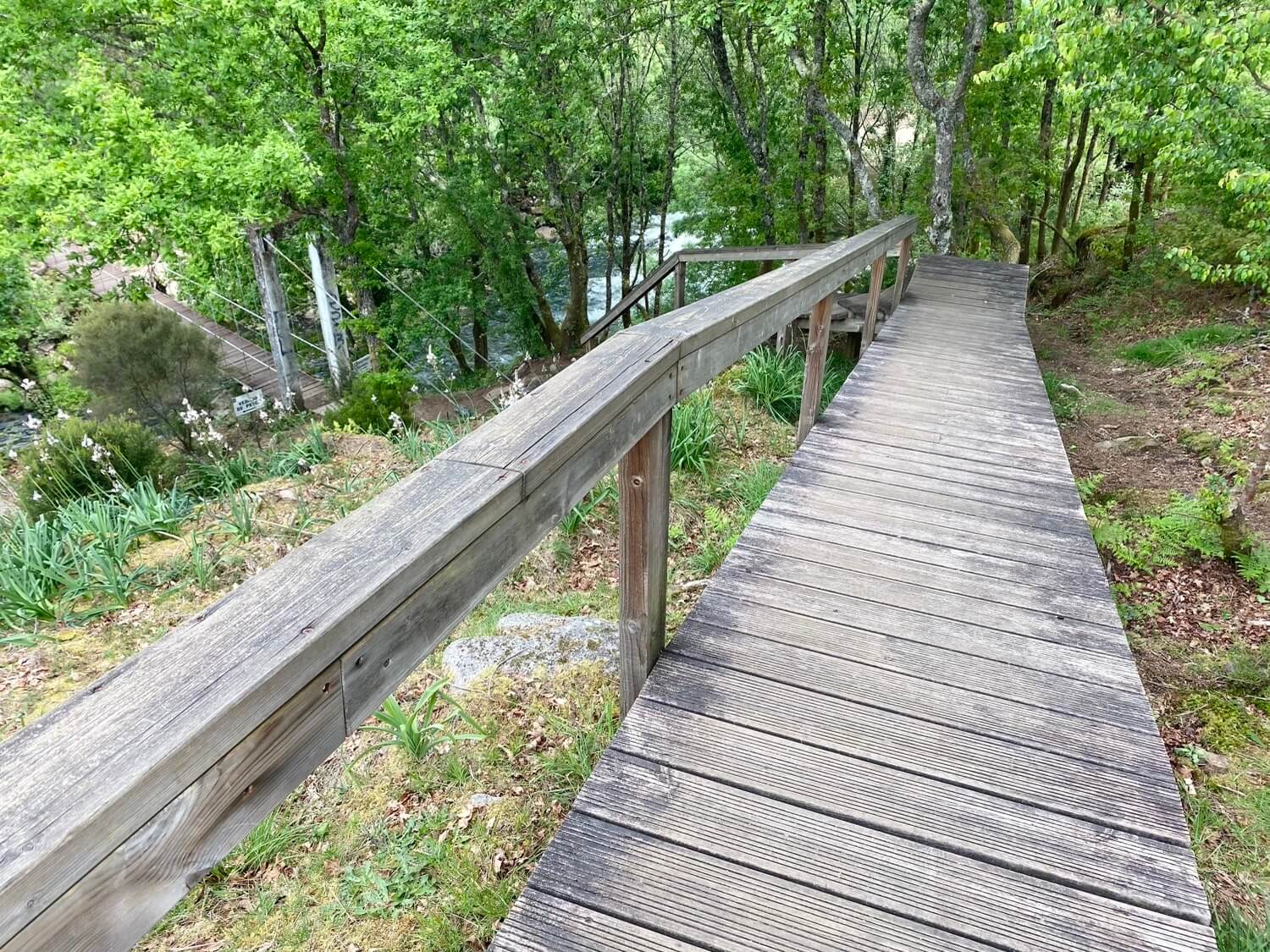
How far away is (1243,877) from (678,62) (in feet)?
53.6

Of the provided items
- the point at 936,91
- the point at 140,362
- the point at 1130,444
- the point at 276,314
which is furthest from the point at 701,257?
the point at 140,362

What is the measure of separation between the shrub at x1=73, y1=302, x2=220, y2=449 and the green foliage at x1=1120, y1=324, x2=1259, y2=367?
1317cm

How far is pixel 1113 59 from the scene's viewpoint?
4.68m

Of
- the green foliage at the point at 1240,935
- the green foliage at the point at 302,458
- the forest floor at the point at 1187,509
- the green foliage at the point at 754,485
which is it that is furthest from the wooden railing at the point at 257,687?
the green foliage at the point at 302,458

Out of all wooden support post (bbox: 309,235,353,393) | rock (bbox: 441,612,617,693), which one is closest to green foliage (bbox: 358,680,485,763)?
rock (bbox: 441,612,617,693)

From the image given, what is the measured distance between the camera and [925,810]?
189cm

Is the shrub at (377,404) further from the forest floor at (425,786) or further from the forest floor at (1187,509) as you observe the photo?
the forest floor at (1187,509)

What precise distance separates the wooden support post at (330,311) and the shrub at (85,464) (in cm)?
705

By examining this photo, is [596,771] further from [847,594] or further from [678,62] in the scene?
[678,62]

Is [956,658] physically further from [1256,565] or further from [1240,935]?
[1256,565]

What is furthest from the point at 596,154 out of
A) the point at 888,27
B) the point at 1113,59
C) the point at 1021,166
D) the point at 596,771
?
the point at 596,771

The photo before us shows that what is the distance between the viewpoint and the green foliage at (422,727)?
253cm

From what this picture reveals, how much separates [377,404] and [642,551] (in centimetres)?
854

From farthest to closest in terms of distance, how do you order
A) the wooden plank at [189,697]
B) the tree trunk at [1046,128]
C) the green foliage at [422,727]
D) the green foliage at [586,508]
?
the tree trunk at [1046,128]
the green foliage at [586,508]
the green foliage at [422,727]
the wooden plank at [189,697]
